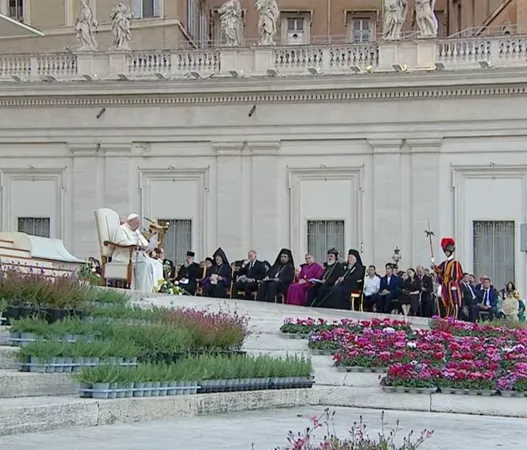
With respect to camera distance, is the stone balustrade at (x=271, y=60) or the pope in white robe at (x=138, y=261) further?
the stone balustrade at (x=271, y=60)

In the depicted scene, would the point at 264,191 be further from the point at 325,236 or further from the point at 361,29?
the point at 361,29

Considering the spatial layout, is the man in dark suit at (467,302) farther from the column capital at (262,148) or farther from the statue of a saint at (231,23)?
the statue of a saint at (231,23)

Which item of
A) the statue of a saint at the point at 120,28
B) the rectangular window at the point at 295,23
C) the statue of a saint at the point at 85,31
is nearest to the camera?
the statue of a saint at the point at 120,28

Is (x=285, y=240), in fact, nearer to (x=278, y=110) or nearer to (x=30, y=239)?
(x=278, y=110)

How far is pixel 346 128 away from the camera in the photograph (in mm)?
33062

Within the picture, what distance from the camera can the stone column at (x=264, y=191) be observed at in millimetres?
33344

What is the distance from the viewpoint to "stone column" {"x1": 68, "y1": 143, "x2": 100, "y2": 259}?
34281 millimetres

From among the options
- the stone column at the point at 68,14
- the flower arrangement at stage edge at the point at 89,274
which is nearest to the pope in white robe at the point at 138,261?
the flower arrangement at stage edge at the point at 89,274

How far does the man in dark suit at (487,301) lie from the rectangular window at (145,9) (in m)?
16.7

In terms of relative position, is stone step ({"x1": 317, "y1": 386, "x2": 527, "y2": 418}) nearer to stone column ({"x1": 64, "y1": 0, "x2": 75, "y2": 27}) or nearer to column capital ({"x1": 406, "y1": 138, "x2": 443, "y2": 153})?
column capital ({"x1": 406, "y1": 138, "x2": 443, "y2": 153})

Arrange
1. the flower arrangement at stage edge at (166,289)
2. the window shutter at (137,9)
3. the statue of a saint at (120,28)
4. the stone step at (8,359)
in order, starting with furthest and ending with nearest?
the window shutter at (137,9) < the statue of a saint at (120,28) < the flower arrangement at stage edge at (166,289) < the stone step at (8,359)

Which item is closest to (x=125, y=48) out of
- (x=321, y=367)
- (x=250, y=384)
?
(x=321, y=367)

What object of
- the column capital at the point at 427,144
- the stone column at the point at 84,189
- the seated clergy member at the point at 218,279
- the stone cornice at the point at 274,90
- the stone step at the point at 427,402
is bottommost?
the stone step at the point at 427,402

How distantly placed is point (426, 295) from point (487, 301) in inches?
50.7
